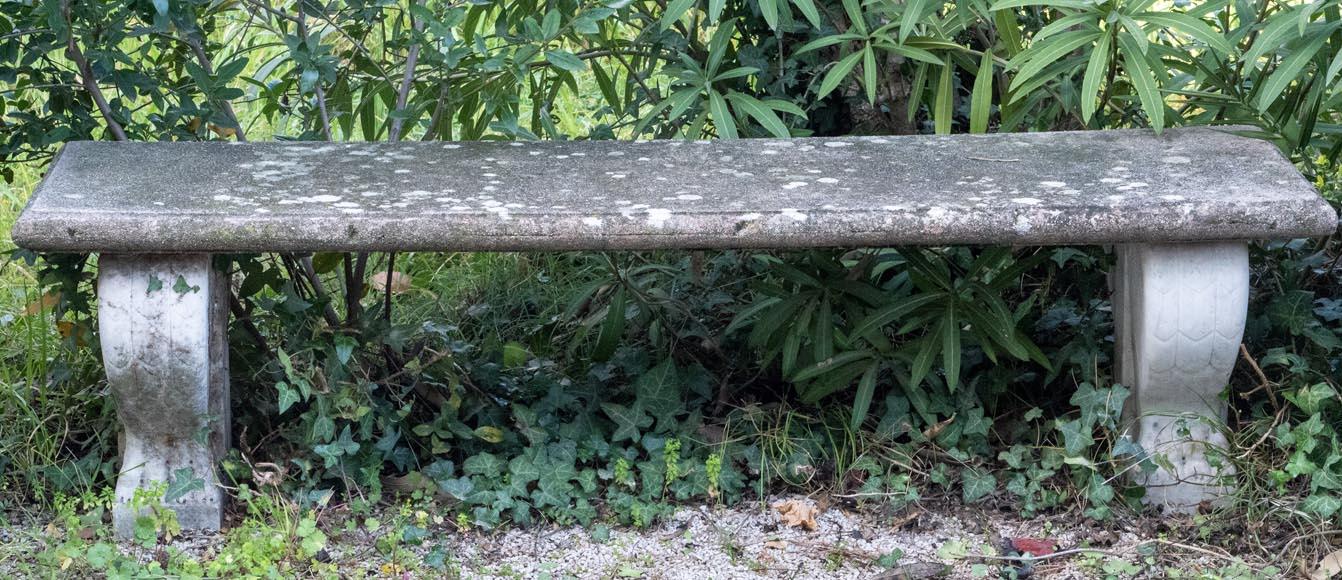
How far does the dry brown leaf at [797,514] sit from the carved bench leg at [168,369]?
97 cm

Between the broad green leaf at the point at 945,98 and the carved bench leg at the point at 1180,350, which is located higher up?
the broad green leaf at the point at 945,98

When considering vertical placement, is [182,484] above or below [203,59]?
below

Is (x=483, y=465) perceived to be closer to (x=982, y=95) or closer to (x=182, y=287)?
(x=182, y=287)

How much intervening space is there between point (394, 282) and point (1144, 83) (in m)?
1.94

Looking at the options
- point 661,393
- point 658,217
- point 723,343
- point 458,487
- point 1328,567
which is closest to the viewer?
point 658,217

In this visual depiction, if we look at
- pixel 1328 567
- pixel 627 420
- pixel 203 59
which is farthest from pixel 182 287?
pixel 1328 567

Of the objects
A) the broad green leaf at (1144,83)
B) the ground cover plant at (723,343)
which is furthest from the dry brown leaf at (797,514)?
the broad green leaf at (1144,83)

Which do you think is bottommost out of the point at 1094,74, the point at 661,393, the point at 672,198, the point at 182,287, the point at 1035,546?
the point at 1035,546

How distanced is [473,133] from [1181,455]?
166cm

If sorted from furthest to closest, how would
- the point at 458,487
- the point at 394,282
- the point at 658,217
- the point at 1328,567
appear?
1. the point at 394,282
2. the point at 458,487
3. the point at 1328,567
4. the point at 658,217

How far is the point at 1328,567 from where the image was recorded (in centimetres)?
205

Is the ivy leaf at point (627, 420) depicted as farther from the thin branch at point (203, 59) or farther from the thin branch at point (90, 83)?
the thin branch at point (90, 83)

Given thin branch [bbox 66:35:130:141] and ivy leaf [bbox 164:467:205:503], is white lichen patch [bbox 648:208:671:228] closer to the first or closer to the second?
ivy leaf [bbox 164:467:205:503]

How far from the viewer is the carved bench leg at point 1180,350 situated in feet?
6.68
